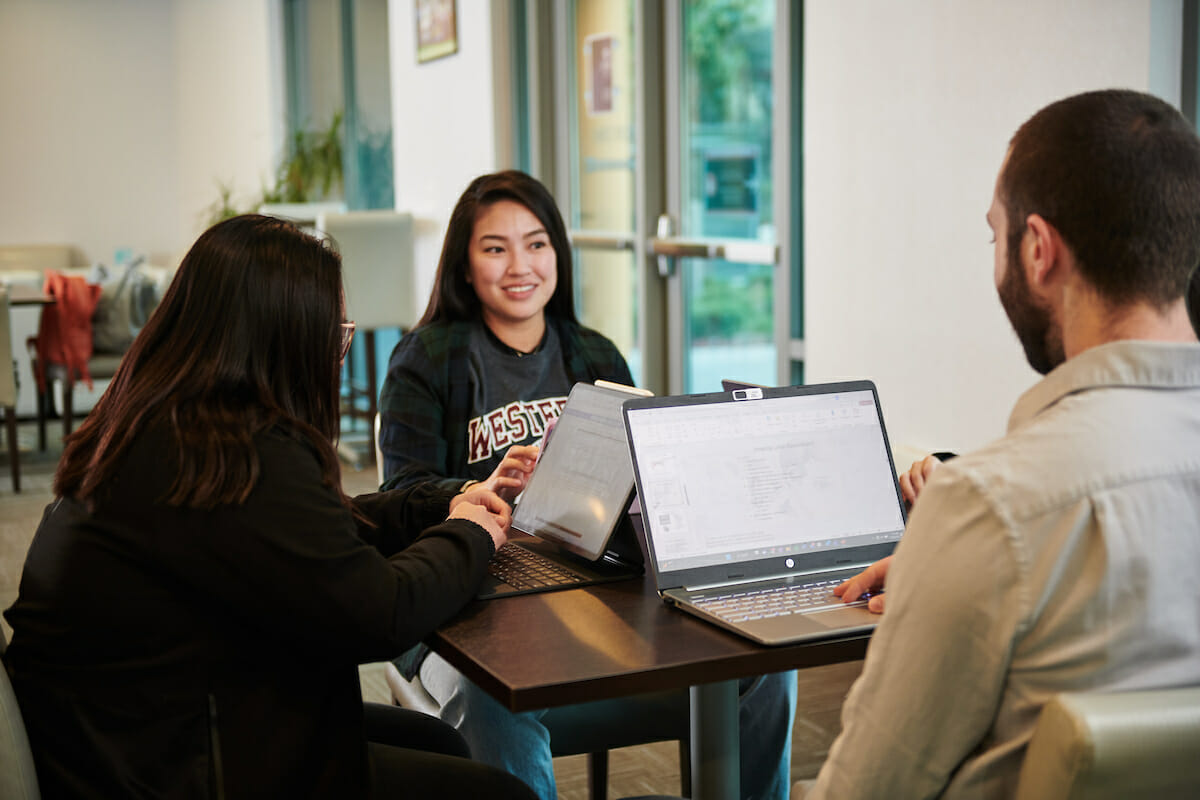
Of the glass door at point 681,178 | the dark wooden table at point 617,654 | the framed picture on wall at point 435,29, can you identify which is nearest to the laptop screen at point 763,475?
the dark wooden table at point 617,654

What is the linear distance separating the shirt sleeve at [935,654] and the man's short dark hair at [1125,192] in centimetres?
23

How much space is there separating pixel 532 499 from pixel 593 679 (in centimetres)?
60

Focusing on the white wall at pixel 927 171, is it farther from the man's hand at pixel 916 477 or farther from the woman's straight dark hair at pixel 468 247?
the man's hand at pixel 916 477

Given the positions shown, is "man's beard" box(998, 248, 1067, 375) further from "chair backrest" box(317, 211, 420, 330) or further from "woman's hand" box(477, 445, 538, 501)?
"chair backrest" box(317, 211, 420, 330)

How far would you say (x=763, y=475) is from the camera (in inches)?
60.5

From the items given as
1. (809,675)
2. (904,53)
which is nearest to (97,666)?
(809,675)

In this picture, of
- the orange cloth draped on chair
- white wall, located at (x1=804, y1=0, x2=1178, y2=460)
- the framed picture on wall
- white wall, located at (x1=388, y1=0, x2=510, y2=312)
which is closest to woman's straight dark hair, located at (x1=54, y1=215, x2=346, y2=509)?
white wall, located at (x1=804, y1=0, x2=1178, y2=460)

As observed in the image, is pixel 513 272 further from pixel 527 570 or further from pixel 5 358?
pixel 5 358

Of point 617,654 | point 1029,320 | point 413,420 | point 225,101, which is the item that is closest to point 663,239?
point 413,420

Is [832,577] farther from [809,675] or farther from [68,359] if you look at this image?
[68,359]

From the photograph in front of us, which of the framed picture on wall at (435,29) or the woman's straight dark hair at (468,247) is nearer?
the woman's straight dark hair at (468,247)

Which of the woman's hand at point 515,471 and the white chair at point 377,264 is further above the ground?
the white chair at point 377,264

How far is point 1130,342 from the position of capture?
99 centimetres

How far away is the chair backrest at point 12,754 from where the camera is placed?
1.23 m
